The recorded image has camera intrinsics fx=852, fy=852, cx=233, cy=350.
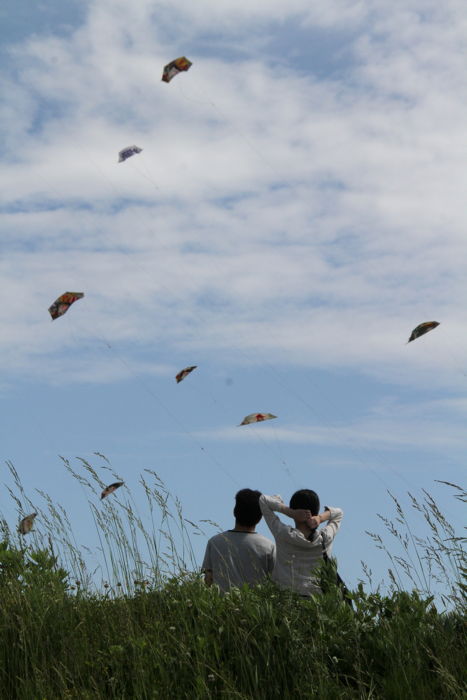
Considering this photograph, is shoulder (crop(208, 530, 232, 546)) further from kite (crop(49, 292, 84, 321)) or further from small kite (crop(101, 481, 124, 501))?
kite (crop(49, 292, 84, 321))

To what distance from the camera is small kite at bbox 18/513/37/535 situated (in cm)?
765

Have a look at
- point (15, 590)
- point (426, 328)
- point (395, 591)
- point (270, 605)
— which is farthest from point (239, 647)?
point (426, 328)

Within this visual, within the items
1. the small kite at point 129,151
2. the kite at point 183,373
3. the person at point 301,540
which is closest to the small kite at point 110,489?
the person at point 301,540

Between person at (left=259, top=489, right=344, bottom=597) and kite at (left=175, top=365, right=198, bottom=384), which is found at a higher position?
kite at (left=175, top=365, right=198, bottom=384)

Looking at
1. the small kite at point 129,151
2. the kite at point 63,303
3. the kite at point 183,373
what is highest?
the small kite at point 129,151

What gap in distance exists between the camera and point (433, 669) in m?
4.76

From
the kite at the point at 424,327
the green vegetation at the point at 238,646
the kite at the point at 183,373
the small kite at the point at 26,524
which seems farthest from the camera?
the kite at the point at 183,373

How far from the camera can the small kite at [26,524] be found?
7.65 meters

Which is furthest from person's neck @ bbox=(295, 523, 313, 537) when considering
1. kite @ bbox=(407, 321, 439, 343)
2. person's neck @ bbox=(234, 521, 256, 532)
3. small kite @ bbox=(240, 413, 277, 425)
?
kite @ bbox=(407, 321, 439, 343)

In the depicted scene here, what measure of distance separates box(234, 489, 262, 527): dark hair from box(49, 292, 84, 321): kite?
14.4 ft

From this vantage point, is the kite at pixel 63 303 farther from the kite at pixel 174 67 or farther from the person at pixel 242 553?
the person at pixel 242 553

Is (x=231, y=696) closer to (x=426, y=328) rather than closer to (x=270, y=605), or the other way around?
(x=270, y=605)

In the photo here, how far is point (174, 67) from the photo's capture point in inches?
428

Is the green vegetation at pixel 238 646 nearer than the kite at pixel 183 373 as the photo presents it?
Yes
